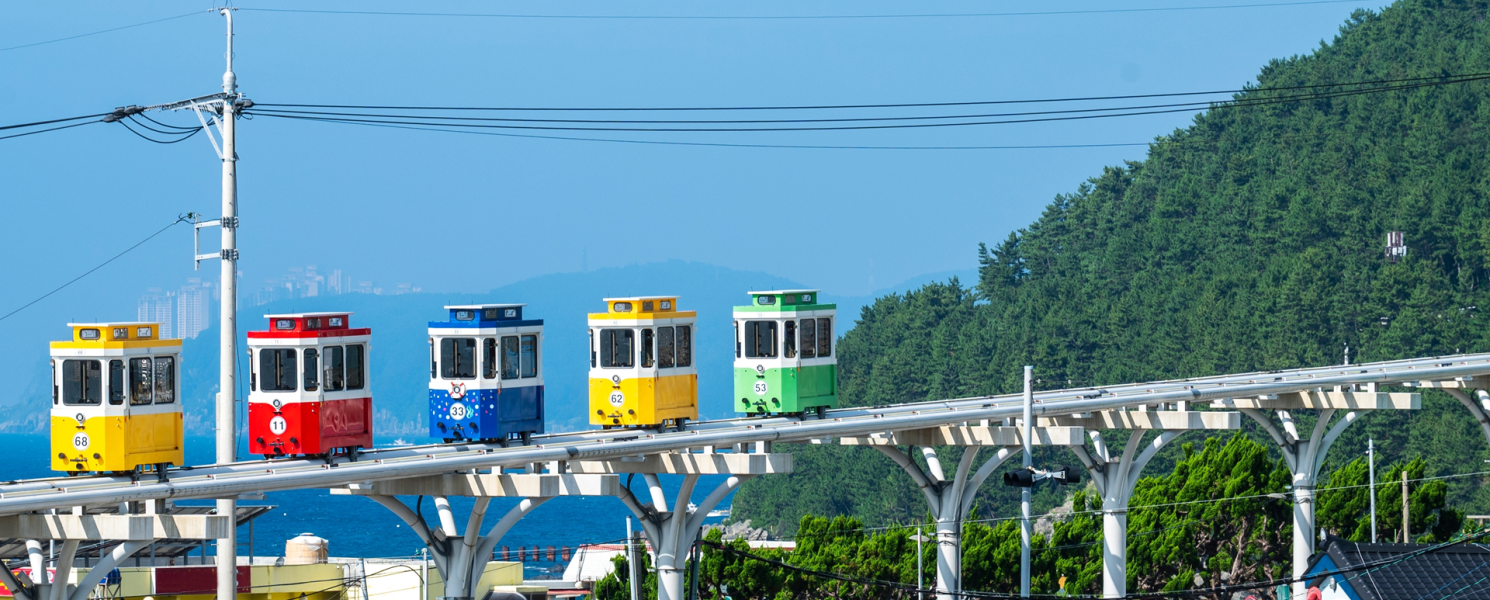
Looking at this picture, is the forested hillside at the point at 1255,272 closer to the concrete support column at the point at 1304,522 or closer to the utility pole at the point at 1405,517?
the utility pole at the point at 1405,517

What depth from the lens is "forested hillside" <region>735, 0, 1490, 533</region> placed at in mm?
127500

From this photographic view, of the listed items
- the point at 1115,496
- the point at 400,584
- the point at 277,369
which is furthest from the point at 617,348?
the point at 400,584

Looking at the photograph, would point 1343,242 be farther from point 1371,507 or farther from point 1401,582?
point 1401,582

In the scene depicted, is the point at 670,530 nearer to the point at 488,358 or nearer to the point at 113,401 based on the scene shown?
the point at 488,358

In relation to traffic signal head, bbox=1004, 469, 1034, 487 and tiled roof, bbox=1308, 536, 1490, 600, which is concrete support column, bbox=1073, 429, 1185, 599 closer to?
tiled roof, bbox=1308, 536, 1490, 600

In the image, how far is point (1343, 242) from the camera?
13662cm

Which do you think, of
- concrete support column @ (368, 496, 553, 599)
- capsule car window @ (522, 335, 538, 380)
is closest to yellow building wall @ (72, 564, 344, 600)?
capsule car window @ (522, 335, 538, 380)

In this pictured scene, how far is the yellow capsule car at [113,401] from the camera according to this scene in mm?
23906

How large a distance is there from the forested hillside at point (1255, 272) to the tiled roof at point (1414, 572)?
81197mm

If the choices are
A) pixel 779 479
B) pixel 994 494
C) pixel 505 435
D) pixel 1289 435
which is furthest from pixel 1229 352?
pixel 505 435

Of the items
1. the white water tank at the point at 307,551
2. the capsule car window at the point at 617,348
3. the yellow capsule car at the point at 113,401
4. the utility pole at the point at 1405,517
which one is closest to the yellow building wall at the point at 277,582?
the white water tank at the point at 307,551

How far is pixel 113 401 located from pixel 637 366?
976 centimetres

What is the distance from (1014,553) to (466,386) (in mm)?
30253

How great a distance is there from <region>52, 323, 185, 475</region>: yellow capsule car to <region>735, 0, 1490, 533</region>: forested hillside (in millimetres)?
102532
